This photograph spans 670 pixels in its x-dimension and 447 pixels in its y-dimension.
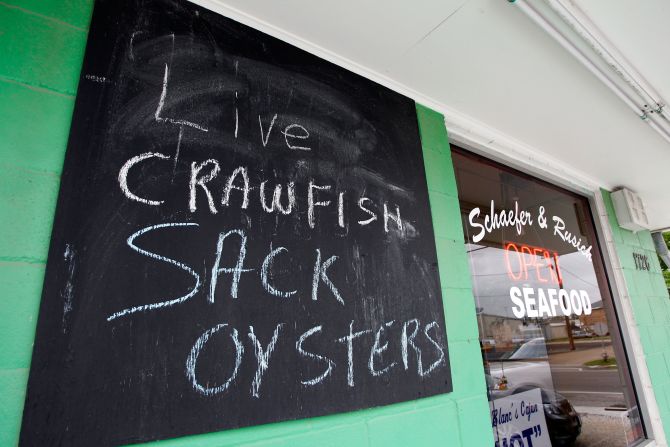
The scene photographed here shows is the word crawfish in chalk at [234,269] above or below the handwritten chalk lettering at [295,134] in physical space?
below

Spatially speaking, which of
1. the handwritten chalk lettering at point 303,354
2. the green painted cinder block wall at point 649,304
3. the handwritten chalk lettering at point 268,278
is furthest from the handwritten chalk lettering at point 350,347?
the green painted cinder block wall at point 649,304

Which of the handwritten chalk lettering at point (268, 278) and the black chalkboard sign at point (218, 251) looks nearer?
the black chalkboard sign at point (218, 251)

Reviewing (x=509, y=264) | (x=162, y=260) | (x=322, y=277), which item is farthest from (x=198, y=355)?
(x=509, y=264)

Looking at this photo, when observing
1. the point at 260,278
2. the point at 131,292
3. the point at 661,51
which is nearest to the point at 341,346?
the point at 260,278

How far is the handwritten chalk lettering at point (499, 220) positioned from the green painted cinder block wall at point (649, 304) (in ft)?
3.75

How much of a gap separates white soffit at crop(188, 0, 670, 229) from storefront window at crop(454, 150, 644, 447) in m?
0.36

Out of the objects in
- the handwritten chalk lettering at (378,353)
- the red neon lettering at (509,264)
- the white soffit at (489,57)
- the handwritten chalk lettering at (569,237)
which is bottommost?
the handwritten chalk lettering at (378,353)

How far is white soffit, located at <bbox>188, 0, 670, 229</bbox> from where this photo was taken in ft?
4.85

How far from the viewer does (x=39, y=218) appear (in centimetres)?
93

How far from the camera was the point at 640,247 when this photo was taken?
3402 millimetres

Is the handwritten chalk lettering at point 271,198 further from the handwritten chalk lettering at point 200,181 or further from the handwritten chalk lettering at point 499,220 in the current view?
the handwritten chalk lettering at point 499,220

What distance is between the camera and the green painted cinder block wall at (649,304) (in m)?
2.76

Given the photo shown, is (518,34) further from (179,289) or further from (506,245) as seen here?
(179,289)

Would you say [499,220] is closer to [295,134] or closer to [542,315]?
[542,315]
